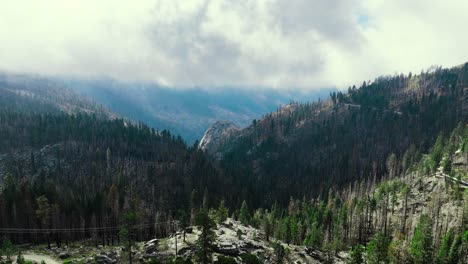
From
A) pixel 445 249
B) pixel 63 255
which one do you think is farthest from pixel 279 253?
pixel 63 255

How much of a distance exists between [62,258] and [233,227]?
68.4 m

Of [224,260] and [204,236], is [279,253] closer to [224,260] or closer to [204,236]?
[224,260]

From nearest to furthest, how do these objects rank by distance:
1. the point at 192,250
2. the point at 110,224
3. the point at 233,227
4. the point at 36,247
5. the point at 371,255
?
the point at 192,250
the point at 371,255
the point at 36,247
the point at 233,227
the point at 110,224

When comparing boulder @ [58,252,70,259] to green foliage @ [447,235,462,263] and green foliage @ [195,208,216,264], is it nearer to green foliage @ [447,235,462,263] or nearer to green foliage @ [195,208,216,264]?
green foliage @ [195,208,216,264]

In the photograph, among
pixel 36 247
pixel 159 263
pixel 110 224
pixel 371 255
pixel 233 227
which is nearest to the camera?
pixel 159 263

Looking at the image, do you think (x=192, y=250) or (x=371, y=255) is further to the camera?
(x=371, y=255)

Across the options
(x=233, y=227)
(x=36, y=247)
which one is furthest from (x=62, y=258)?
(x=233, y=227)

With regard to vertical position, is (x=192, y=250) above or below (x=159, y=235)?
above

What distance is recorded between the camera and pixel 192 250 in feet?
406

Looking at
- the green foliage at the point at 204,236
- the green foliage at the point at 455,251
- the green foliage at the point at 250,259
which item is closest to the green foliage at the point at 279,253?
the green foliage at the point at 250,259

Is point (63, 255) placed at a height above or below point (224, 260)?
below

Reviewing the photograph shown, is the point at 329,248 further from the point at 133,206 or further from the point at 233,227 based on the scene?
the point at 133,206

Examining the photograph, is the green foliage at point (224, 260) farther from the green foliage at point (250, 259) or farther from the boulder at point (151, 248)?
the boulder at point (151, 248)

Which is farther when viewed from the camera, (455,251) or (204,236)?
(455,251)
